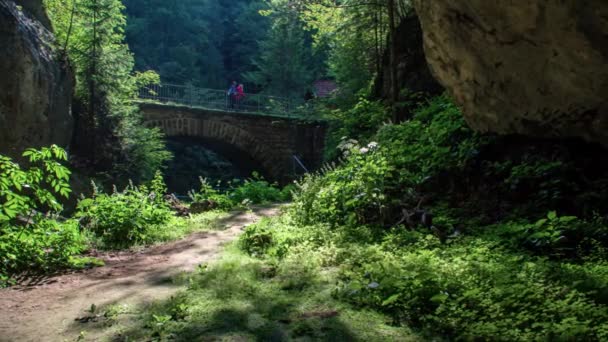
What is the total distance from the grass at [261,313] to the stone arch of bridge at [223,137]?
1566cm

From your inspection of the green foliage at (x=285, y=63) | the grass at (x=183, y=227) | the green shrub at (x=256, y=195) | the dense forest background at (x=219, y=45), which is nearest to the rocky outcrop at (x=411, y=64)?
the green shrub at (x=256, y=195)

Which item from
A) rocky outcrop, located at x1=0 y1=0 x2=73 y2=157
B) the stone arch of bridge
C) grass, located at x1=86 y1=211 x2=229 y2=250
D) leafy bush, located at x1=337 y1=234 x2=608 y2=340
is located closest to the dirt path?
grass, located at x1=86 y1=211 x2=229 y2=250

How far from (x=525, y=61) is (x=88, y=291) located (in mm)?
4775

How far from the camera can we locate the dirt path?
317 cm

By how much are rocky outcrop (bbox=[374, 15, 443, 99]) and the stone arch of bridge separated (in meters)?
9.56

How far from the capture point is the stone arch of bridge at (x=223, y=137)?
752 inches

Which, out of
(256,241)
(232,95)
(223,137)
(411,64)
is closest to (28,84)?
(256,241)

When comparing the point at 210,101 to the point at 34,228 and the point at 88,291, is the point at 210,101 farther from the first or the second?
the point at 88,291

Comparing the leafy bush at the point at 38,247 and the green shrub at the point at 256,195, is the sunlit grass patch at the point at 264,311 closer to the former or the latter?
the leafy bush at the point at 38,247

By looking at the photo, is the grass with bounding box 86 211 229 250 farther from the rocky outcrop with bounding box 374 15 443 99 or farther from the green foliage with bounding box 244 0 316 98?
the green foliage with bounding box 244 0 316 98

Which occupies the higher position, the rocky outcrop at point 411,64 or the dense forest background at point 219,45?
the dense forest background at point 219,45

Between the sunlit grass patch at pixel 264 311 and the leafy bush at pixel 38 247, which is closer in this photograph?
the sunlit grass patch at pixel 264 311

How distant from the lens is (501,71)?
219 inches

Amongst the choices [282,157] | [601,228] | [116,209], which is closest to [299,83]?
[282,157]
